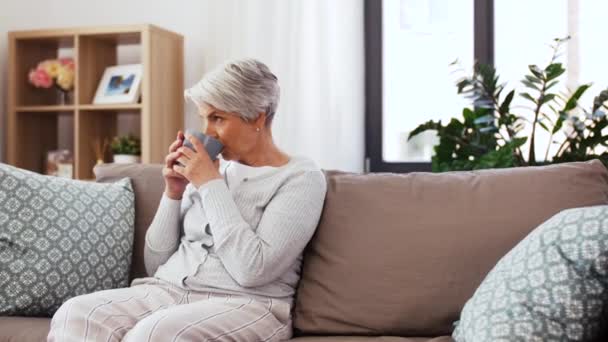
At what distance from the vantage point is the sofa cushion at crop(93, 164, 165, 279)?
82.1 inches

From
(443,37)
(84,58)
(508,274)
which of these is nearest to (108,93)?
(84,58)

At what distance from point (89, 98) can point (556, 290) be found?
2.80 meters

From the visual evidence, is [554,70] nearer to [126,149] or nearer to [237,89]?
→ [237,89]

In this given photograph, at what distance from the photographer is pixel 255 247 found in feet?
5.65

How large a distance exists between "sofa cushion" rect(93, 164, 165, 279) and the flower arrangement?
161cm

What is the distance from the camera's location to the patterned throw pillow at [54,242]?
1896 mm

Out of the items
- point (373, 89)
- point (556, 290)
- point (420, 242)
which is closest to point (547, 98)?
point (420, 242)

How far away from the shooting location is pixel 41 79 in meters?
3.69

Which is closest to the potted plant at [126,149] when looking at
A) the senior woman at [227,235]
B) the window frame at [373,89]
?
the window frame at [373,89]

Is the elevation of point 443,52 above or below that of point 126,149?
above

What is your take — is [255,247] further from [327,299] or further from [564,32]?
[564,32]

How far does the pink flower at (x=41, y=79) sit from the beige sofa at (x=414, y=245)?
→ 2020 mm

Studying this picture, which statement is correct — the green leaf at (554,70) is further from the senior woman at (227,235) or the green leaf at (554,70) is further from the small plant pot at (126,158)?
the small plant pot at (126,158)

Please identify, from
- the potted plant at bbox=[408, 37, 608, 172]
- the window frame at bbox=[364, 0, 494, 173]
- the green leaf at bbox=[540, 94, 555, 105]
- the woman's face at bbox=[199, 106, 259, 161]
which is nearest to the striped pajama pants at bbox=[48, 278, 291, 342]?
the woman's face at bbox=[199, 106, 259, 161]
